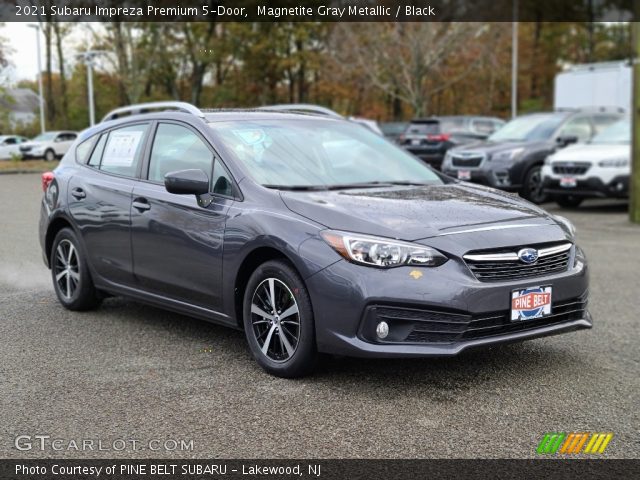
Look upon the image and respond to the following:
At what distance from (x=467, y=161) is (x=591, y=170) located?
2487 millimetres

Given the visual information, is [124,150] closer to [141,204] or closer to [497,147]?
[141,204]

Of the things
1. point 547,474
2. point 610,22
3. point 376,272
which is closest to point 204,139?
point 376,272

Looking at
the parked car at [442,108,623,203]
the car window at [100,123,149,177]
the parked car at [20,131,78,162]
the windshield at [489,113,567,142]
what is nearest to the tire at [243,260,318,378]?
the car window at [100,123,149,177]

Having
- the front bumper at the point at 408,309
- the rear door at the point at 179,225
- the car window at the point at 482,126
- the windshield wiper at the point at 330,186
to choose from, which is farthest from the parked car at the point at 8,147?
the front bumper at the point at 408,309

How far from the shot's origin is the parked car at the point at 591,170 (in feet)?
49.5

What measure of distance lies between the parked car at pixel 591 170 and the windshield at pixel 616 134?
0.02m

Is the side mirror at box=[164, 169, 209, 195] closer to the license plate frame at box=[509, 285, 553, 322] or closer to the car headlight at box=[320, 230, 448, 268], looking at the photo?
the car headlight at box=[320, 230, 448, 268]

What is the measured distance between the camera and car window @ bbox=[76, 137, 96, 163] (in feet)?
23.2

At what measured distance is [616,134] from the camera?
53.2 feet

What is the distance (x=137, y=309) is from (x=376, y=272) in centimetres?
316

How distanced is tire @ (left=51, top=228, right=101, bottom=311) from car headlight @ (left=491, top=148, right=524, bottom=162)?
1090cm

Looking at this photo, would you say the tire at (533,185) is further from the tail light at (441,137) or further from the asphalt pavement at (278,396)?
the asphalt pavement at (278,396)

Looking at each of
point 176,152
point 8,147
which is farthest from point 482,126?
point 176,152

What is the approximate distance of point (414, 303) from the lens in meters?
4.49
